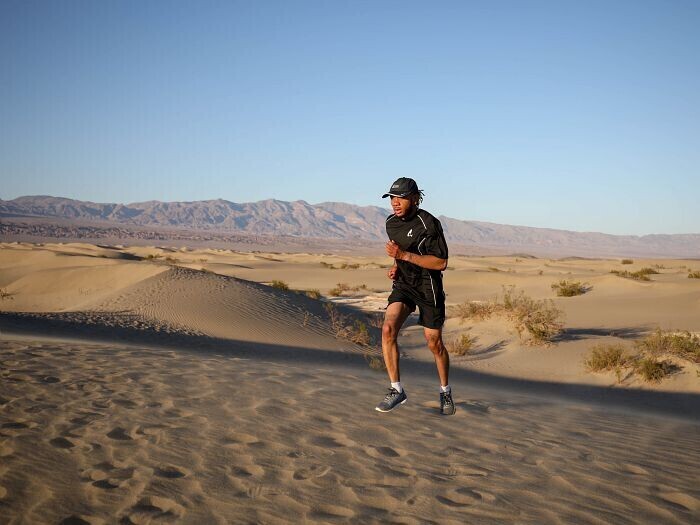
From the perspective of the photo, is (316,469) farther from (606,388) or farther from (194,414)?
(606,388)

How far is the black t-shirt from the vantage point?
17.0 feet

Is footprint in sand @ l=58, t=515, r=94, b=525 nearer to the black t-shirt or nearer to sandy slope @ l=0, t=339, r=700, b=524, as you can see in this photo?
sandy slope @ l=0, t=339, r=700, b=524

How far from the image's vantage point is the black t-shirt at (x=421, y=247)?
17.0ft

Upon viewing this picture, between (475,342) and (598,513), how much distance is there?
10.0 metres

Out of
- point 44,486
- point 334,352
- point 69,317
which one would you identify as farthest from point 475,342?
point 44,486

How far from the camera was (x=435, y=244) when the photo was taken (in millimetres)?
5156

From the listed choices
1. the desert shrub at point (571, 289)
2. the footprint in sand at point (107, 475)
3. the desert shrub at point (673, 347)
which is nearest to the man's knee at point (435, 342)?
the footprint in sand at point (107, 475)

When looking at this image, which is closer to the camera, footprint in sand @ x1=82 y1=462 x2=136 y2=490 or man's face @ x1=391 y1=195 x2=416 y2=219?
footprint in sand @ x1=82 y1=462 x2=136 y2=490

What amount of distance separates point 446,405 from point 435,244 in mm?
1585

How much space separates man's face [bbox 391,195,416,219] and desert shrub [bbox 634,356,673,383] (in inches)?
232

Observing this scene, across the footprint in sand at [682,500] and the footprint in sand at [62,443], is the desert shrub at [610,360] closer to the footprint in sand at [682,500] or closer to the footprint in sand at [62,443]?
the footprint in sand at [682,500]

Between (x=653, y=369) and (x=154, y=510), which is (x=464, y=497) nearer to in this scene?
(x=154, y=510)

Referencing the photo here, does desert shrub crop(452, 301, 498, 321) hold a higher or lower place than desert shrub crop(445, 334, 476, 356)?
higher

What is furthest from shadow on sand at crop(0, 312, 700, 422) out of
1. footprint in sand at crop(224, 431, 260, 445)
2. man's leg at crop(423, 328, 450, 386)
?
footprint in sand at crop(224, 431, 260, 445)
